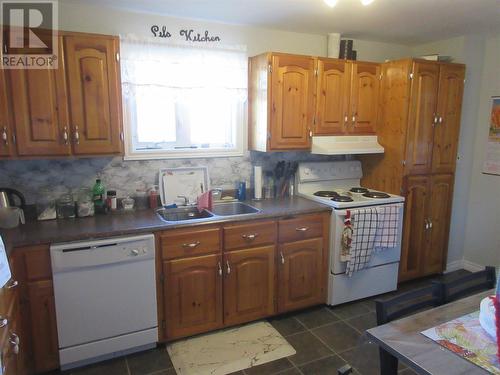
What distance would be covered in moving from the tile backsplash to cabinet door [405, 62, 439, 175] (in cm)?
113

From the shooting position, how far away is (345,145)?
9.95ft

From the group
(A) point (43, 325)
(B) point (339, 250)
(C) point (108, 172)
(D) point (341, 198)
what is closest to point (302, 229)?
(B) point (339, 250)

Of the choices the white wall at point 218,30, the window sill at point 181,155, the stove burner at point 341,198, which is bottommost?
the stove burner at point 341,198

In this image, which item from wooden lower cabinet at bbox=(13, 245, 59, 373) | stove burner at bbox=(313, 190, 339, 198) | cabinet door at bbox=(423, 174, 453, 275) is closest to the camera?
wooden lower cabinet at bbox=(13, 245, 59, 373)

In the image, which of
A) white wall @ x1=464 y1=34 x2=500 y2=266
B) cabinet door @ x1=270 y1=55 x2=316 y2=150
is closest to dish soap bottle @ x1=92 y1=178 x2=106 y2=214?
cabinet door @ x1=270 y1=55 x2=316 y2=150

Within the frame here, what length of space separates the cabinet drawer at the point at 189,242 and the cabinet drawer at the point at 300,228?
0.52 m

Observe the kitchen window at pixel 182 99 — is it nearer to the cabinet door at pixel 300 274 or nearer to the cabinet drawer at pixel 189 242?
the cabinet drawer at pixel 189 242

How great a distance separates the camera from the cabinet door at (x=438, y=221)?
3.29 metres

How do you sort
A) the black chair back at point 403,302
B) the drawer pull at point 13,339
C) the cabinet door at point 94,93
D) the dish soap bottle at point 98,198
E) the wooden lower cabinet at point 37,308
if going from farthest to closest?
1. the dish soap bottle at point 98,198
2. the cabinet door at point 94,93
3. the wooden lower cabinet at point 37,308
4. the drawer pull at point 13,339
5. the black chair back at point 403,302

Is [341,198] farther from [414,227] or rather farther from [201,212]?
[201,212]

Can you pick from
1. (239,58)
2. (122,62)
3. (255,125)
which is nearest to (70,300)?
(122,62)

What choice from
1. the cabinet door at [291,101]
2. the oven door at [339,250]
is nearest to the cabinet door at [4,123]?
the cabinet door at [291,101]

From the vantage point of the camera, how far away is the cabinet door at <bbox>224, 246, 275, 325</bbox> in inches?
98.1

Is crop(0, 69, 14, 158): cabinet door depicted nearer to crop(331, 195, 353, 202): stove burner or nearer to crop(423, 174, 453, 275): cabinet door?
crop(331, 195, 353, 202): stove burner
